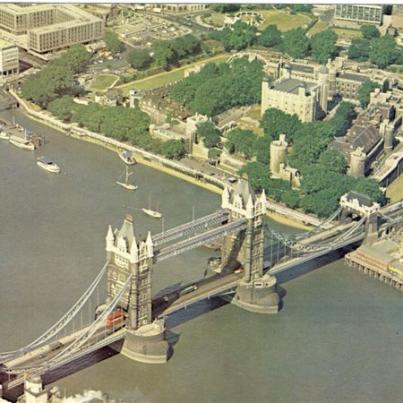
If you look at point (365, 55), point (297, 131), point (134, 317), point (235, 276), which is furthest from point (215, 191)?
point (365, 55)

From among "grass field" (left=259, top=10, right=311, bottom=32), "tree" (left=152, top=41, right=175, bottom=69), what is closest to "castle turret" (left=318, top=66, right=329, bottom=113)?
"tree" (left=152, top=41, right=175, bottom=69)

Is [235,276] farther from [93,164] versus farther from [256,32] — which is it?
[256,32]

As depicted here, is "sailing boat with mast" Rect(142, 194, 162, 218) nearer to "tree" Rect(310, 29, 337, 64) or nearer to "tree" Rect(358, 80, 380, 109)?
"tree" Rect(358, 80, 380, 109)

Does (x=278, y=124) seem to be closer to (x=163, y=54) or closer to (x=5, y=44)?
(x=163, y=54)

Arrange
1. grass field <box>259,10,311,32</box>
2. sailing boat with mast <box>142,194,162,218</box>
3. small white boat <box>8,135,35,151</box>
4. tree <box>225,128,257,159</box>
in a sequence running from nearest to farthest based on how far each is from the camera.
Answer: sailing boat with mast <box>142,194,162,218</box> → tree <box>225,128,257,159</box> → small white boat <box>8,135,35,151</box> → grass field <box>259,10,311,32</box>

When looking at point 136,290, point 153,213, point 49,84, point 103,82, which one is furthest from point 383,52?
point 136,290
